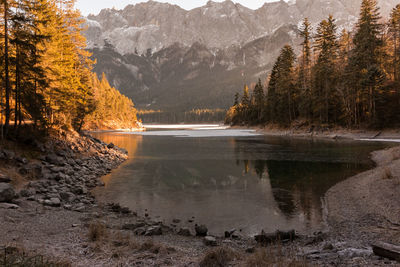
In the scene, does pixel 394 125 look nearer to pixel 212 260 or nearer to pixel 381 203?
pixel 381 203

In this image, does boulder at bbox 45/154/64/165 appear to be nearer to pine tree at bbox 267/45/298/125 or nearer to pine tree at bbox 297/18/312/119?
pine tree at bbox 297/18/312/119

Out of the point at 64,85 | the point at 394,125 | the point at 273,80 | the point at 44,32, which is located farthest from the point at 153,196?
the point at 273,80

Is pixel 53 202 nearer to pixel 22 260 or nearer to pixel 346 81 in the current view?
pixel 22 260

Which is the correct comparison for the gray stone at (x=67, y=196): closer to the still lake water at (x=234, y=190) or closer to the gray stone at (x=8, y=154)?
the still lake water at (x=234, y=190)

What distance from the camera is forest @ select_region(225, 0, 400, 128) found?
4631 centimetres

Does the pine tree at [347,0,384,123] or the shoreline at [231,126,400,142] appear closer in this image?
the shoreline at [231,126,400,142]

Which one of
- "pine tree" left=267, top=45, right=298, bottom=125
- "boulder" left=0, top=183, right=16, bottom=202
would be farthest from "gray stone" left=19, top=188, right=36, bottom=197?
"pine tree" left=267, top=45, right=298, bottom=125

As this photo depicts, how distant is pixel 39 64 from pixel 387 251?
26.7m

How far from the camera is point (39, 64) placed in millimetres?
22141

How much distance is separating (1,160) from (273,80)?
76701 mm

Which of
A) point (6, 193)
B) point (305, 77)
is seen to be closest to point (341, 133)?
point (305, 77)

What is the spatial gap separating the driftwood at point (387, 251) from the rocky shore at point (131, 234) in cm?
18

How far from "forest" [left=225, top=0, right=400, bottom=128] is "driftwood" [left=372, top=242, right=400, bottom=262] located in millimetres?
49511

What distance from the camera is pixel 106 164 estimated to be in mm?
25812
